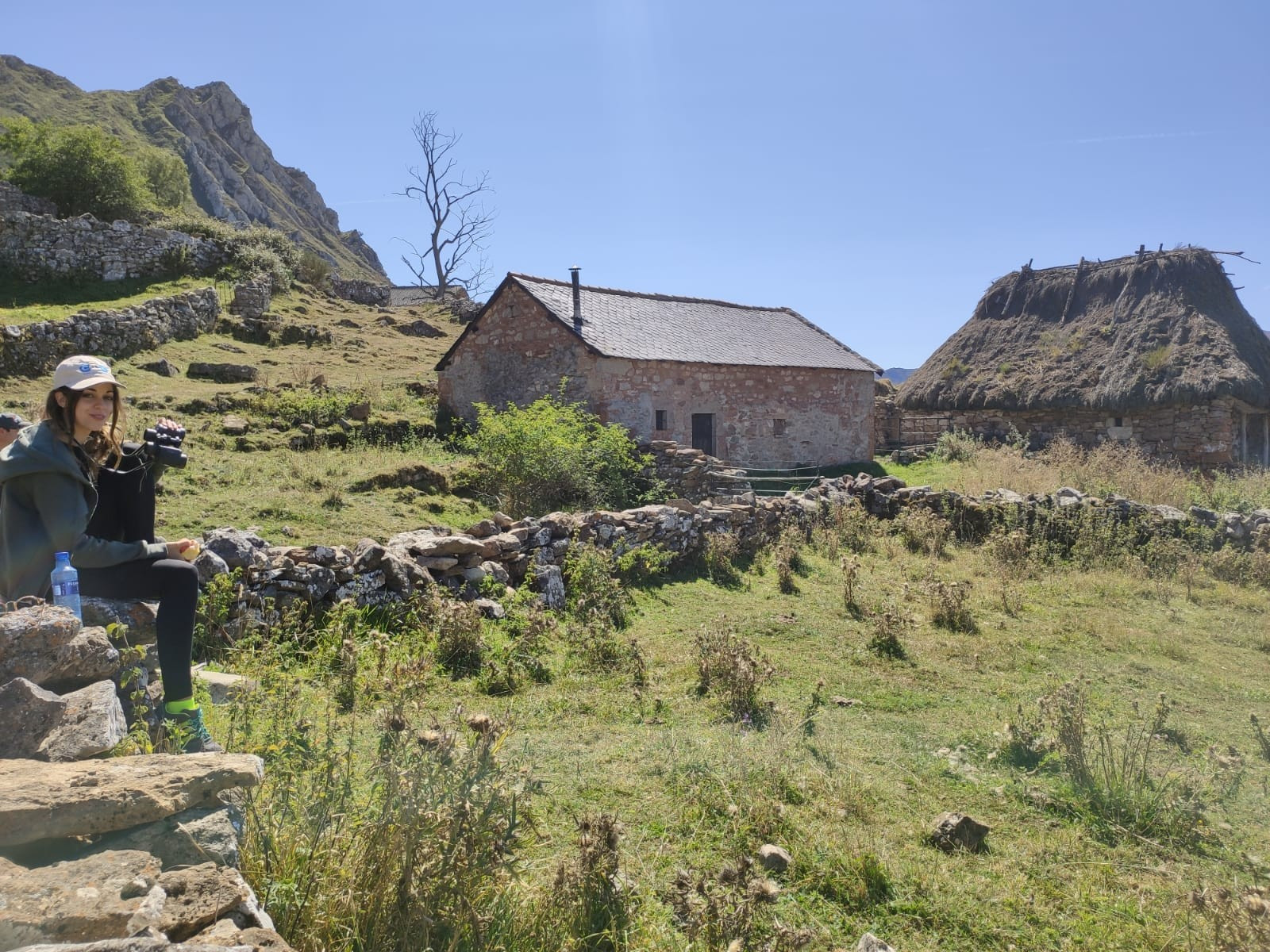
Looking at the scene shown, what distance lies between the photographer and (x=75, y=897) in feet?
6.16

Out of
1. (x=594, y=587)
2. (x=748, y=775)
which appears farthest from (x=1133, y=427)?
(x=748, y=775)

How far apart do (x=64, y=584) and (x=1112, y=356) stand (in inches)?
Answer: 955

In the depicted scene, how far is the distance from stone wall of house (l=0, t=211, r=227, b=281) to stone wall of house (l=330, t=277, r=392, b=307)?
7.93 metres

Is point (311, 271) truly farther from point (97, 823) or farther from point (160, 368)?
point (97, 823)

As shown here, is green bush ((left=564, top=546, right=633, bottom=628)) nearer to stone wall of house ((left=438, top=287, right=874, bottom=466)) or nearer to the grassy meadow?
the grassy meadow

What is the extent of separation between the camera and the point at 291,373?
720 inches

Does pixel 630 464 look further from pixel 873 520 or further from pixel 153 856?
pixel 153 856

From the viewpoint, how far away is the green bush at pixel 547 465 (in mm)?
12750

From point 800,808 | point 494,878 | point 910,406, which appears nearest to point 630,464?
point 800,808

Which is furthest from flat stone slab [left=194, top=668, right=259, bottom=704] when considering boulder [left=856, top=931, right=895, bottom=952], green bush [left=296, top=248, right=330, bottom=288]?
green bush [left=296, top=248, right=330, bottom=288]

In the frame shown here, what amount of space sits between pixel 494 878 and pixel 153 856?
125cm

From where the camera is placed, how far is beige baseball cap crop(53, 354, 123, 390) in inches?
133

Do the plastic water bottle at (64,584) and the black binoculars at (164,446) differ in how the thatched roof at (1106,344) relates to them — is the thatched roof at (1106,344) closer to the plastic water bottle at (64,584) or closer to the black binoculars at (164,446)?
the black binoculars at (164,446)

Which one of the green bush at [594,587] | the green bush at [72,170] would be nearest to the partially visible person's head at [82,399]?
the green bush at [594,587]
